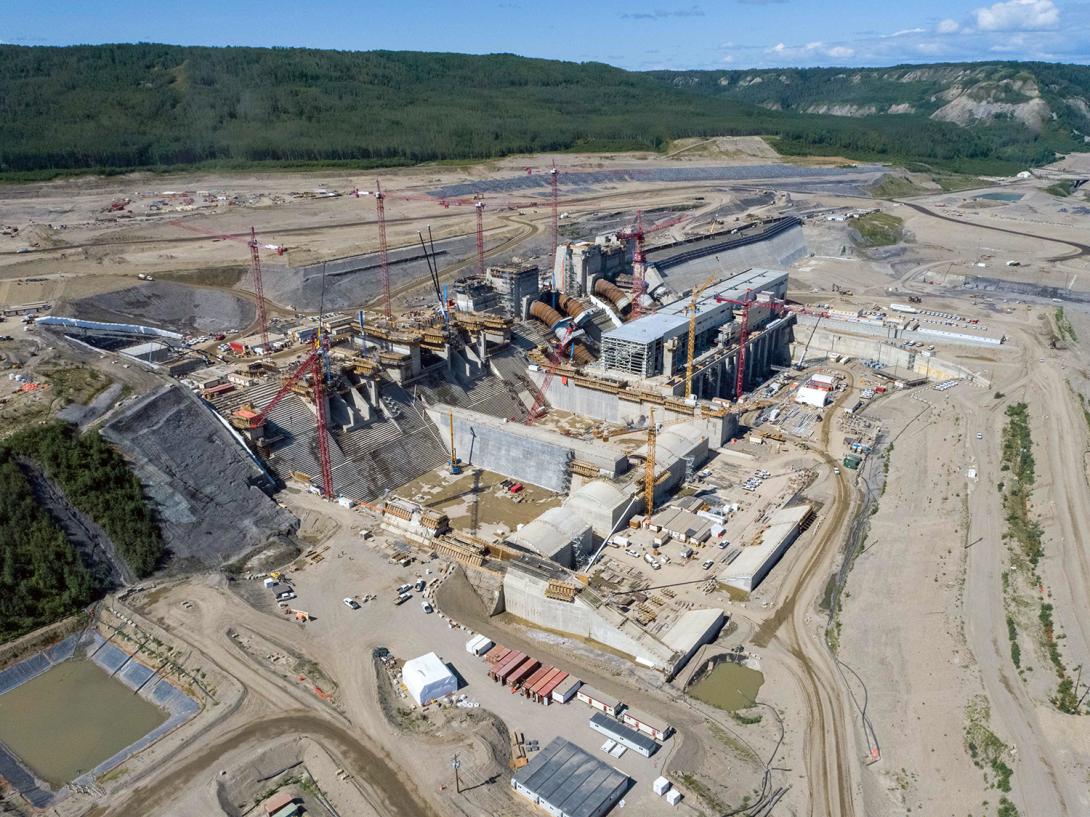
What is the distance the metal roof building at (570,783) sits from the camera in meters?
34.8

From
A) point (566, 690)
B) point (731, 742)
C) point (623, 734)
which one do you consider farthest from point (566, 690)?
point (731, 742)

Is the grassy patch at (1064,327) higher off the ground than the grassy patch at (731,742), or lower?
higher

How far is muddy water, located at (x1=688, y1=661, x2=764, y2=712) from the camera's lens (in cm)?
4319

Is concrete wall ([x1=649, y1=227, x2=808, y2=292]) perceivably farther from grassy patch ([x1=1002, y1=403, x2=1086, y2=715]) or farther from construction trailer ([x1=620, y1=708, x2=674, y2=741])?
construction trailer ([x1=620, y1=708, x2=674, y2=741])

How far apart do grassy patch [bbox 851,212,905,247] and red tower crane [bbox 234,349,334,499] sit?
12384 centimetres

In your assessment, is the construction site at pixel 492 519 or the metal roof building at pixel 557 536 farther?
the metal roof building at pixel 557 536

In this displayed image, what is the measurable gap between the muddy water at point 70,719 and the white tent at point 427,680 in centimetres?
1257

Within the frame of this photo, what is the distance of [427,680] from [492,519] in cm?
2198

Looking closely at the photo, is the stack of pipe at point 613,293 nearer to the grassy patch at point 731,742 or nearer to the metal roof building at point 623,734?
the grassy patch at point 731,742

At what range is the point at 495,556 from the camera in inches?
2095

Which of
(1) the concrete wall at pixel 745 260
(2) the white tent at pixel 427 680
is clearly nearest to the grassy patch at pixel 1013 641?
(2) the white tent at pixel 427 680

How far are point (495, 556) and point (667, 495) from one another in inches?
730

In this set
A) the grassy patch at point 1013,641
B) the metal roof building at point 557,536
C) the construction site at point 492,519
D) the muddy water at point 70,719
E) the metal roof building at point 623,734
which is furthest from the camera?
the metal roof building at point 557,536

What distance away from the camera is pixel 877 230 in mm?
162500
